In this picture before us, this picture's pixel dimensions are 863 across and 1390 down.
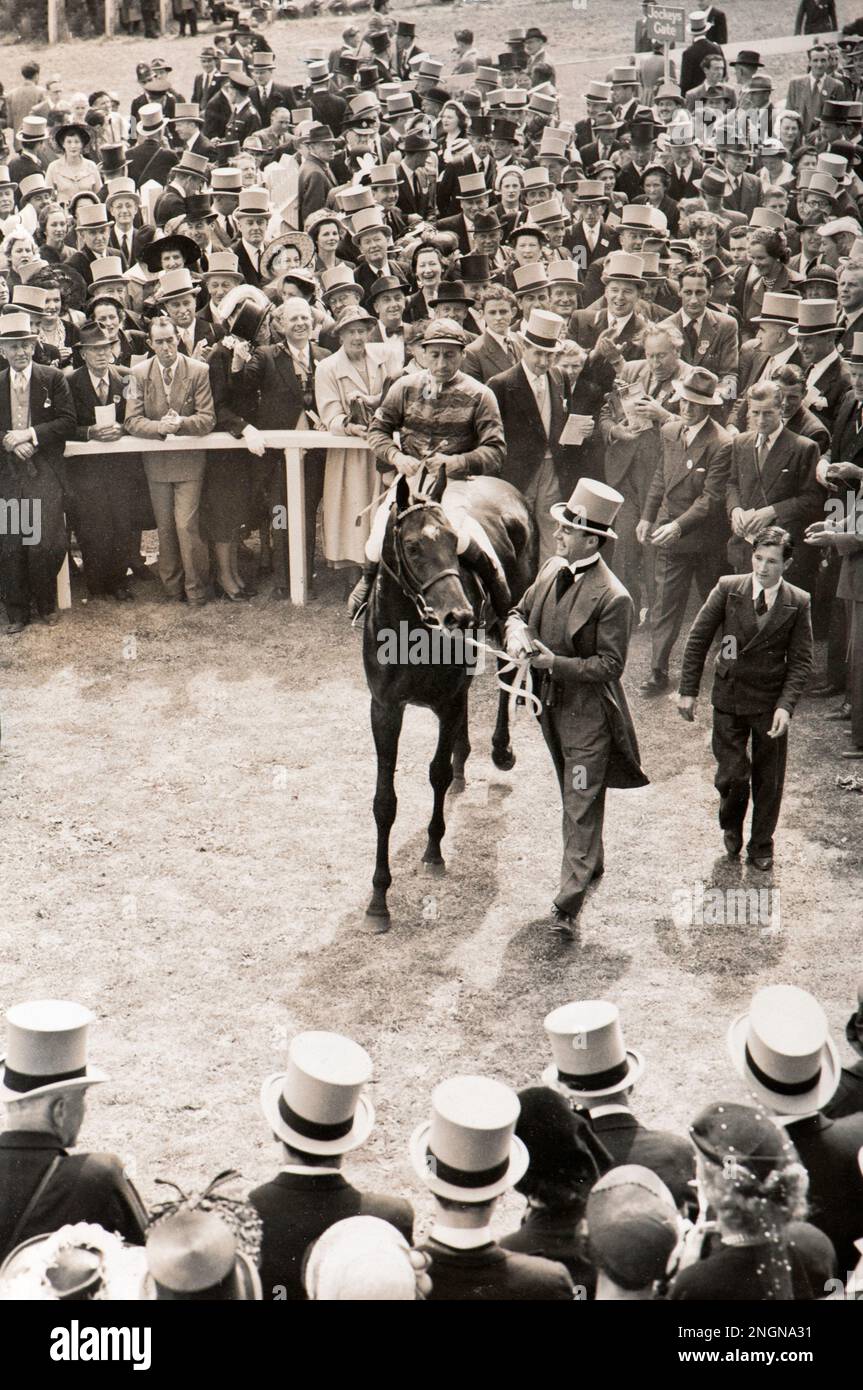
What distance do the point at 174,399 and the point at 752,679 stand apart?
513 centimetres

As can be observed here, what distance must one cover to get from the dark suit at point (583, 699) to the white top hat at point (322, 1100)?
3072 mm

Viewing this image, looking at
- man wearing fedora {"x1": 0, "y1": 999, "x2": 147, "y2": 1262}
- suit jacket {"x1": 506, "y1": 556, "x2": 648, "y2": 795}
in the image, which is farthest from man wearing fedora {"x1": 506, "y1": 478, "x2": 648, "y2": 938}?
man wearing fedora {"x1": 0, "y1": 999, "x2": 147, "y2": 1262}

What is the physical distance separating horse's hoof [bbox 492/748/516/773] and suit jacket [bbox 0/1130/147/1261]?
4.87 metres

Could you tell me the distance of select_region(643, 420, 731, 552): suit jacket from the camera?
406 inches

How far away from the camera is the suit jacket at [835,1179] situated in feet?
16.0

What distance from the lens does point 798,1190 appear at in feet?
13.6

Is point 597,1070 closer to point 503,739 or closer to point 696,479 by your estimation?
point 503,739

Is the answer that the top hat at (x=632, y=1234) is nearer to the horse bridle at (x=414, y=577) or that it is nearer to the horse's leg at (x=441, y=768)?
the horse bridle at (x=414, y=577)

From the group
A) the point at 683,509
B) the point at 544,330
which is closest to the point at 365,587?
the point at 683,509

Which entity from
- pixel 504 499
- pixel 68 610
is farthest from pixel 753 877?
pixel 68 610

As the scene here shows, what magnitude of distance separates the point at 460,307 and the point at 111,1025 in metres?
5.98

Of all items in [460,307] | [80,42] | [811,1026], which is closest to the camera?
[811,1026]

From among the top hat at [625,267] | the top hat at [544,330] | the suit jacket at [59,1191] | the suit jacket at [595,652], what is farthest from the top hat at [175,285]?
the suit jacket at [59,1191]
